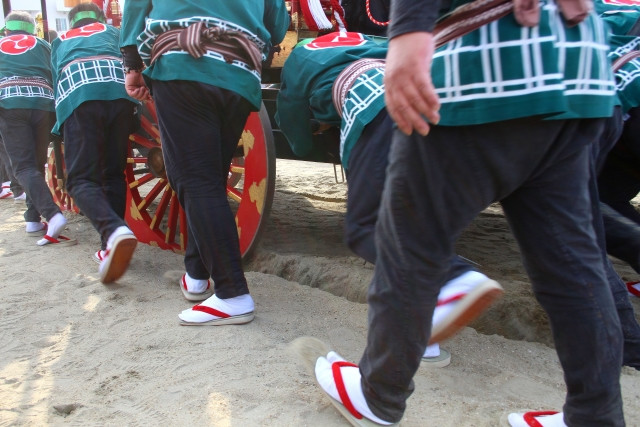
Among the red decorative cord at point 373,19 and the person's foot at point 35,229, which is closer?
the red decorative cord at point 373,19

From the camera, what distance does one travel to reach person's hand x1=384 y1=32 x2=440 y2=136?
1.03 m

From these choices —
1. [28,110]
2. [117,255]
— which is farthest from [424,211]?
[28,110]

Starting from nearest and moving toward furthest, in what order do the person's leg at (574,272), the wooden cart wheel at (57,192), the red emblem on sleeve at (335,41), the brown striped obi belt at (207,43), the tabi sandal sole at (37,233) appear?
the person's leg at (574,272), the brown striped obi belt at (207,43), the red emblem on sleeve at (335,41), the tabi sandal sole at (37,233), the wooden cart wheel at (57,192)

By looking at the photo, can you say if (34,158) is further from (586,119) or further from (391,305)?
(586,119)

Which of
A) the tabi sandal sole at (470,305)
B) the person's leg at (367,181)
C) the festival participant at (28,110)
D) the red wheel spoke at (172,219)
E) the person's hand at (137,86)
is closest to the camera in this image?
the tabi sandal sole at (470,305)

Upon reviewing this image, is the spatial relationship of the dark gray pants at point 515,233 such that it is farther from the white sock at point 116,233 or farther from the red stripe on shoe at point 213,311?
the white sock at point 116,233

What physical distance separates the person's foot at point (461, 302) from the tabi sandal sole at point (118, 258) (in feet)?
5.76

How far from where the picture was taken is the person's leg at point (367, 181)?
1.82 m

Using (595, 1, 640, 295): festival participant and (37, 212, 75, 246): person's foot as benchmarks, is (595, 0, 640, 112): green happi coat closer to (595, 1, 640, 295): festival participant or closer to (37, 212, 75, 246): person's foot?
(595, 1, 640, 295): festival participant

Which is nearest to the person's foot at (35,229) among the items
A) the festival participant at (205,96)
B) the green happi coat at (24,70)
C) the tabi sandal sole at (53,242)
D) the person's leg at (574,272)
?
the tabi sandal sole at (53,242)

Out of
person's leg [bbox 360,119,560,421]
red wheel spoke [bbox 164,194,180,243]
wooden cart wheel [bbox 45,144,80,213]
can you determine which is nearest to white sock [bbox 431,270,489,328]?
person's leg [bbox 360,119,560,421]

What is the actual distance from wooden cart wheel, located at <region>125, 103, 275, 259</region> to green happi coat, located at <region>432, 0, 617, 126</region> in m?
1.79

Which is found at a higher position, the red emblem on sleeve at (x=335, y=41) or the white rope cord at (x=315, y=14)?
the white rope cord at (x=315, y=14)

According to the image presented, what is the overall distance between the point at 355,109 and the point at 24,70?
9.64 ft
